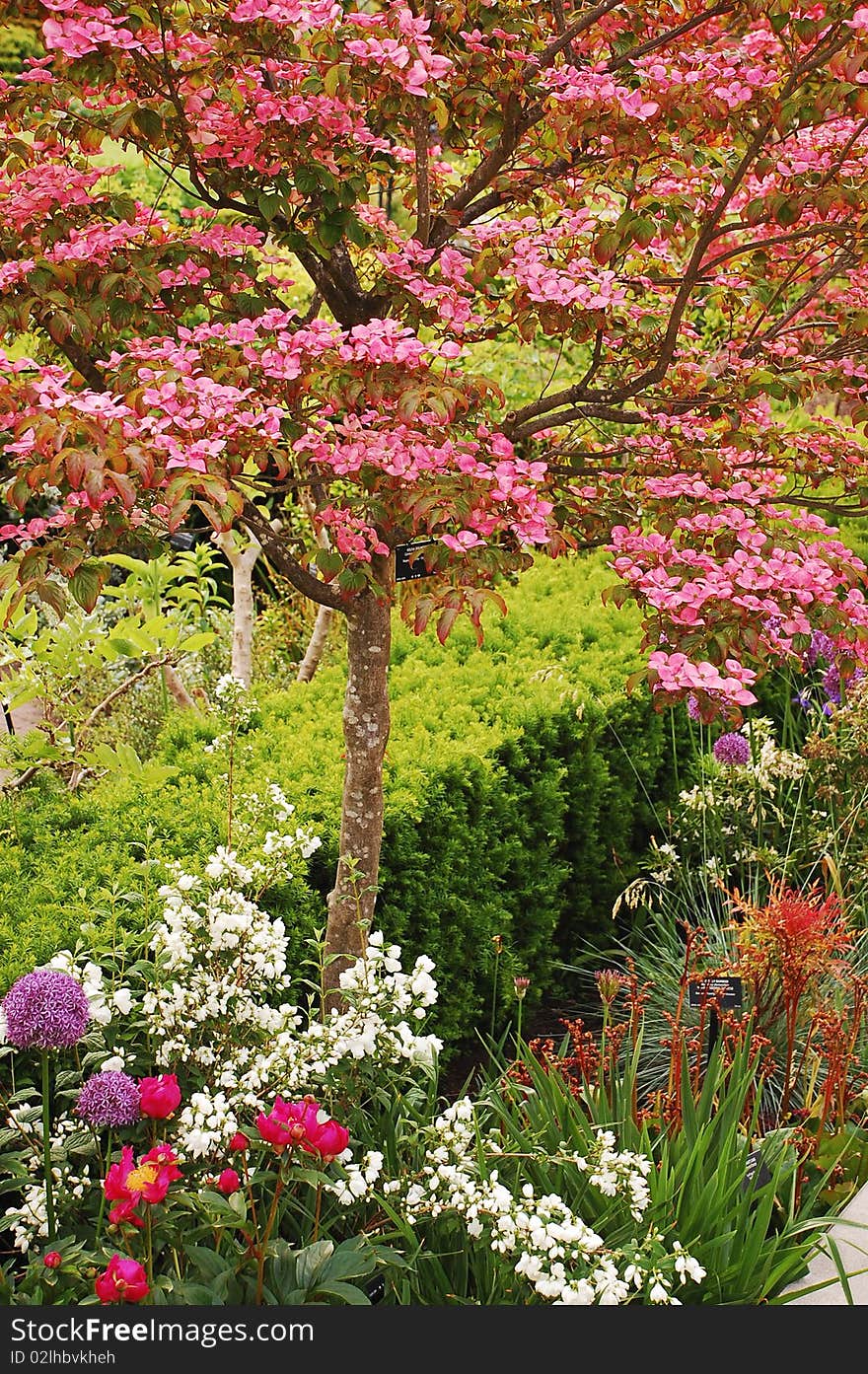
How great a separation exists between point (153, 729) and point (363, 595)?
255 centimetres

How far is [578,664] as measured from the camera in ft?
13.9

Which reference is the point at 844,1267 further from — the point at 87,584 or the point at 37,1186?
the point at 87,584

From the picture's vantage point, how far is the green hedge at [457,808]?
2930mm

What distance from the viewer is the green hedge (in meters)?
A: 2.93

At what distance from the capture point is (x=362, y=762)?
2.73 metres

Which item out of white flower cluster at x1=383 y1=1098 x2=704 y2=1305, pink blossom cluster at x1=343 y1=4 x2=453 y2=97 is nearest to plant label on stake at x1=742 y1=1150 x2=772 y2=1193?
white flower cluster at x1=383 y1=1098 x2=704 y2=1305

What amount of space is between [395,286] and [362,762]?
957 mm

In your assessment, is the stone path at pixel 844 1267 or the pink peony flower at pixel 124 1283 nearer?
the pink peony flower at pixel 124 1283

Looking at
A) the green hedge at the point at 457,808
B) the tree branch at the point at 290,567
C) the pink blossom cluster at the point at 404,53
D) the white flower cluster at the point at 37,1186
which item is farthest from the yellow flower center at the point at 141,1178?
the pink blossom cluster at the point at 404,53

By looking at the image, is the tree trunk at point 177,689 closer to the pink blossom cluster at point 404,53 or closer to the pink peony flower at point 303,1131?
the pink blossom cluster at point 404,53

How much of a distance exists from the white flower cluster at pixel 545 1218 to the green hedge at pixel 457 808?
2.41ft

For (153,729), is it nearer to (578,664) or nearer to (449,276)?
(578,664)

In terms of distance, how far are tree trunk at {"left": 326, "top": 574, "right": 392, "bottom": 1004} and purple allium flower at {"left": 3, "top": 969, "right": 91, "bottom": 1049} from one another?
0.82m

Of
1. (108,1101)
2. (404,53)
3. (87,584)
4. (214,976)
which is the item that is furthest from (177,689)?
(404,53)
